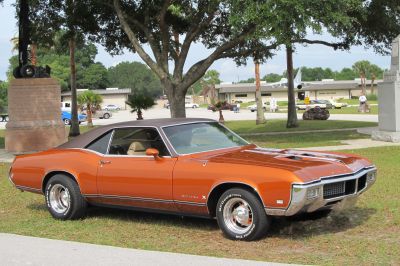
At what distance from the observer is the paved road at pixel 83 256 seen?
223 inches

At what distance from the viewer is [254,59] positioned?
84.3 feet

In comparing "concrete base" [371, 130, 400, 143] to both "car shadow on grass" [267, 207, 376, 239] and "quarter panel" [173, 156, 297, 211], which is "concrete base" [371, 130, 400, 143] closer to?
"car shadow on grass" [267, 207, 376, 239]

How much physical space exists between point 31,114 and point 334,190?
1523cm

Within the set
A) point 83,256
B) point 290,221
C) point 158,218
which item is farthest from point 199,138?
point 83,256

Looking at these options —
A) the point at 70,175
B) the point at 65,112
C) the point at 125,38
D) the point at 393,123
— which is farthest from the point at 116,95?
the point at 70,175

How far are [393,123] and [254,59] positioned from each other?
8402mm

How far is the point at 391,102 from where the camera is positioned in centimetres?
1889

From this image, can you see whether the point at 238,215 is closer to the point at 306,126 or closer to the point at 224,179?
the point at 224,179

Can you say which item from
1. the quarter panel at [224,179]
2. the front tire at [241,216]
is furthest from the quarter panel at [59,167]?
the front tire at [241,216]

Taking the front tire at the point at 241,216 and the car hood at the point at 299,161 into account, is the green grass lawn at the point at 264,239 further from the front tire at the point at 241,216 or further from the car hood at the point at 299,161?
the car hood at the point at 299,161

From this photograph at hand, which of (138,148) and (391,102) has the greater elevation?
(391,102)

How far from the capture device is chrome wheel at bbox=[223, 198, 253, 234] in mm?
6613

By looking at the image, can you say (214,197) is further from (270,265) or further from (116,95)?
(116,95)

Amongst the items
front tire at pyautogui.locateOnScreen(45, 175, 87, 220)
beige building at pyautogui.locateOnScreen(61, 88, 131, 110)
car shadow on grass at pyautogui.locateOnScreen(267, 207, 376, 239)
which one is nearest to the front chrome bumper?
car shadow on grass at pyautogui.locateOnScreen(267, 207, 376, 239)
